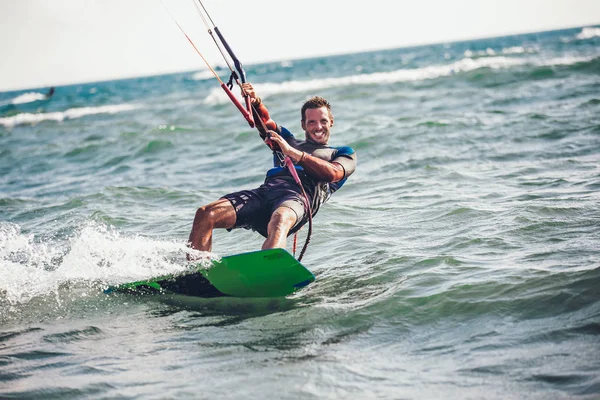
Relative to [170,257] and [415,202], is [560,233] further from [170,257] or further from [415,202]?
[170,257]

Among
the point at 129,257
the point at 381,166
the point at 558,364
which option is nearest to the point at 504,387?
the point at 558,364

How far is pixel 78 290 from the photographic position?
228 inches

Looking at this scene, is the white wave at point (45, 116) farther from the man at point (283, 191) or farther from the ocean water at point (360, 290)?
the man at point (283, 191)

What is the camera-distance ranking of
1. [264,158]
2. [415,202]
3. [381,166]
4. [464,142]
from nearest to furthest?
[415,202] < [381,166] < [464,142] < [264,158]

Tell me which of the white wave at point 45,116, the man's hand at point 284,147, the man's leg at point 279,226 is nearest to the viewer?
the man's leg at point 279,226

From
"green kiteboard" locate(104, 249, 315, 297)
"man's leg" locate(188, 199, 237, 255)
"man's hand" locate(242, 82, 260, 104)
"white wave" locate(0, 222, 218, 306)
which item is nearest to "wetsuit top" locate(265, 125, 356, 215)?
"man's hand" locate(242, 82, 260, 104)

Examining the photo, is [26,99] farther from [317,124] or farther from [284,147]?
[284,147]

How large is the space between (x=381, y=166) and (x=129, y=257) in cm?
612

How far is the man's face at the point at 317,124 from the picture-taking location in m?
5.96

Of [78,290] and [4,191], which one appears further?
[4,191]

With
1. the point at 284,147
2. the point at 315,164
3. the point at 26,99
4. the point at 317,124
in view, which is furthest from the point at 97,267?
the point at 26,99

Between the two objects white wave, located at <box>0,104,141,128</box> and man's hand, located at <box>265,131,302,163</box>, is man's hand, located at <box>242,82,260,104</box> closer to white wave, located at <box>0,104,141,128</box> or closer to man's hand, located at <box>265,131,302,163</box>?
man's hand, located at <box>265,131,302,163</box>

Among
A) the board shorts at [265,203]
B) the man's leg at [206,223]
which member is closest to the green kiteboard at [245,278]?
the man's leg at [206,223]

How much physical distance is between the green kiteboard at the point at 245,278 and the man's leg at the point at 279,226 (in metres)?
0.19
